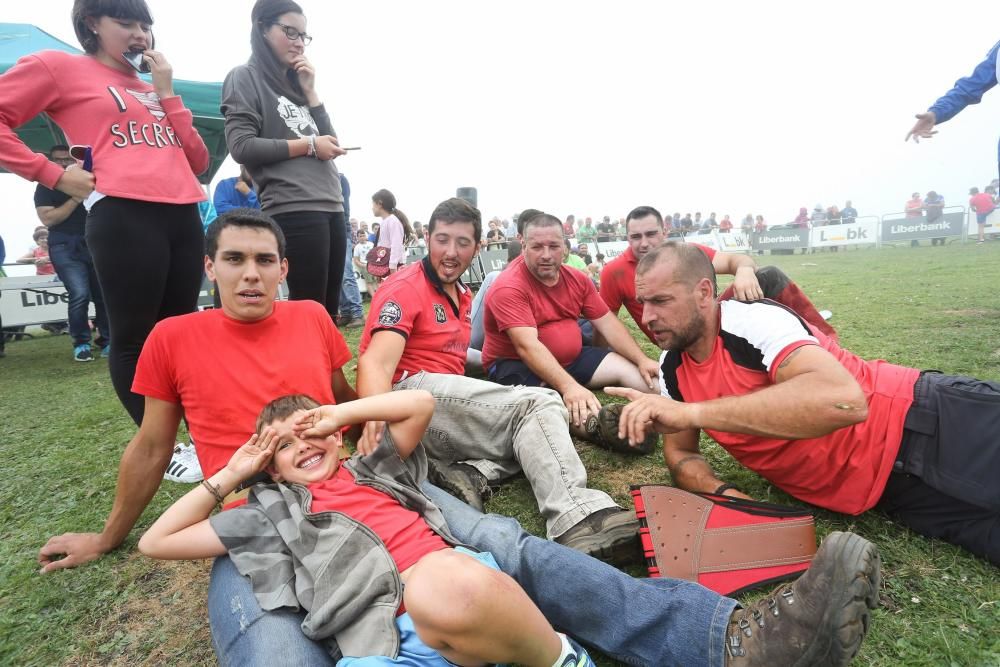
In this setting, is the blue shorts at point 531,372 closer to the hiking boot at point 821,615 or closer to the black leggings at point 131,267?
the black leggings at point 131,267

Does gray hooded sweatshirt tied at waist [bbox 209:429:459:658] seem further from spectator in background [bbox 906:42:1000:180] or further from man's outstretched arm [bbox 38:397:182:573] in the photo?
spectator in background [bbox 906:42:1000:180]

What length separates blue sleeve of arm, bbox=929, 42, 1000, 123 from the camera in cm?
423

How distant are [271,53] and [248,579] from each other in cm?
269

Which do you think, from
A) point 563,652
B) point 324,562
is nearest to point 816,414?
point 563,652

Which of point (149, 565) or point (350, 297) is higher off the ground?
point (350, 297)

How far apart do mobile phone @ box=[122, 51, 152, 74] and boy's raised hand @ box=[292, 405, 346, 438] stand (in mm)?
1960

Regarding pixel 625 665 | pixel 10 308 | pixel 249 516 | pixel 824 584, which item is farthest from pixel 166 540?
pixel 10 308

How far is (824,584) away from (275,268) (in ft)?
7.00

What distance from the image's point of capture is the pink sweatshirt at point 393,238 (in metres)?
8.06

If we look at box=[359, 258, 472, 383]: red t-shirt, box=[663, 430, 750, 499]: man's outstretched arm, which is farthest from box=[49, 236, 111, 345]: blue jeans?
box=[663, 430, 750, 499]: man's outstretched arm

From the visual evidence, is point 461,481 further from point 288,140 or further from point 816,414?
point 288,140

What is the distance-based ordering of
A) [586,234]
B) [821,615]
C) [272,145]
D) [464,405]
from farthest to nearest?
[586,234]
[272,145]
[464,405]
[821,615]

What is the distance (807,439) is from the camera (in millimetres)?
1878

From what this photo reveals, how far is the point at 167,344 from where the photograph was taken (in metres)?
1.93
